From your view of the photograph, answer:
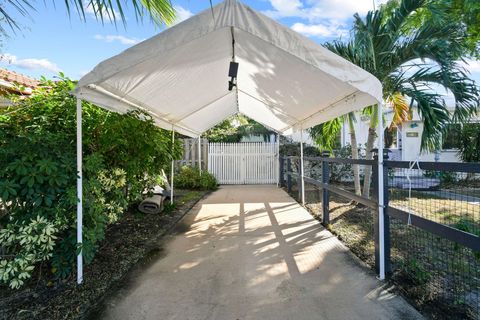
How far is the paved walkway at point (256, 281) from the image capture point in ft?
8.08

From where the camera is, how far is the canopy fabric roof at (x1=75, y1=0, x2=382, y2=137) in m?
2.64

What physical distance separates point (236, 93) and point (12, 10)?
17.3ft

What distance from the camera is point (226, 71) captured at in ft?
15.4

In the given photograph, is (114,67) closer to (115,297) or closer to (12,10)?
(12,10)

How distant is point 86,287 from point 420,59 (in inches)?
248

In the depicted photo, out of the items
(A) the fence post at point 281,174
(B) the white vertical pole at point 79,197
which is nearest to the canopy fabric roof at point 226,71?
(B) the white vertical pole at point 79,197

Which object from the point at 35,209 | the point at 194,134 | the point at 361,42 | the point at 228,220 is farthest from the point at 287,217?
the point at 194,134

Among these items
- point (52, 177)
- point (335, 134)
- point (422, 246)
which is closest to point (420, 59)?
point (335, 134)

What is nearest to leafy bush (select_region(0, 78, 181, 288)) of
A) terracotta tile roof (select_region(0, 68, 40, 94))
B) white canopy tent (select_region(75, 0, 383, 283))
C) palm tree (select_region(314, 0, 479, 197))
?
white canopy tent (select_region(75, 0, 383, 283))

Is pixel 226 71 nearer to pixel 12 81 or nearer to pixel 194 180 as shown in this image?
pixel 12 81

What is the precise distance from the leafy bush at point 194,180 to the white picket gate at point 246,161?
116 centimetres

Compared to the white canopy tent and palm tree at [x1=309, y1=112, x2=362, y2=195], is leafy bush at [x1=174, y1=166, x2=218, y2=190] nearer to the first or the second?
palm tree at [x1=309, y1=112, x2=362, y2=195]

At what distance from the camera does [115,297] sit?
272cm

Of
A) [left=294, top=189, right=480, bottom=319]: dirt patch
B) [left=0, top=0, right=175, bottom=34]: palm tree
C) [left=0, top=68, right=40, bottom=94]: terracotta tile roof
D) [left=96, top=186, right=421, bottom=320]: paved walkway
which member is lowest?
[left=96, top=186, right=421, bottom=320]: paved walkway
